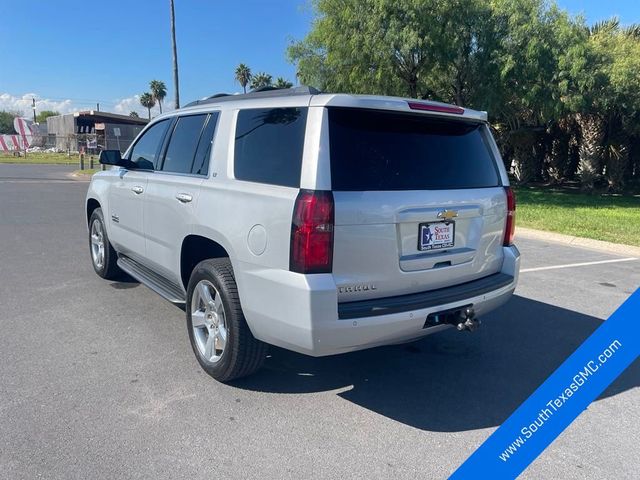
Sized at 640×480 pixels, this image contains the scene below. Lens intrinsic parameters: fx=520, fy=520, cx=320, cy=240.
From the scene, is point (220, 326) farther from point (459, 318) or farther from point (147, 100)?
point (147, 100)

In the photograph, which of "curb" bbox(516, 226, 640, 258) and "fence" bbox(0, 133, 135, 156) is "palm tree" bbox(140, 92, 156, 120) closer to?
"fence" bbox(0, 133, 135, 156)

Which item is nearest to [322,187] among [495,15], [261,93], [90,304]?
[261,93]

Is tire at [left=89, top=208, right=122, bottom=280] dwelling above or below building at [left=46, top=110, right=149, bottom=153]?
below

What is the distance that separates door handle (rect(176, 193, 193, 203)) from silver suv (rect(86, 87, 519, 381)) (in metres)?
0.01

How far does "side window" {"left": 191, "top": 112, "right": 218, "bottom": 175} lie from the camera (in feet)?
13.0

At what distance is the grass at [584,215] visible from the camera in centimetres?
1062

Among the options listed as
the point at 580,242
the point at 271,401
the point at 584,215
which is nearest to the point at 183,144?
the point at 271,401

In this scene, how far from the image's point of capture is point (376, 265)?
312 centimetres

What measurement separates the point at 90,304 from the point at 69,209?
26.7 feet

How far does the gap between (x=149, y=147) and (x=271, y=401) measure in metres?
2.93

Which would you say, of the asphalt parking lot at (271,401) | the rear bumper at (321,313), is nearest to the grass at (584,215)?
the asphalt parking lot at (271,401)

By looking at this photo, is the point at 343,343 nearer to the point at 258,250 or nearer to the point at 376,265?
the point at 376,265

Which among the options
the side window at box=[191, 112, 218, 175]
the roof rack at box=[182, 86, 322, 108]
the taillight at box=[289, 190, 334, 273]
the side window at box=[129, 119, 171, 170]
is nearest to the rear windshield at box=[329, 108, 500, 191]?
the taillight at box=[289, 190, 334, 273]

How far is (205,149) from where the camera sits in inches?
159
